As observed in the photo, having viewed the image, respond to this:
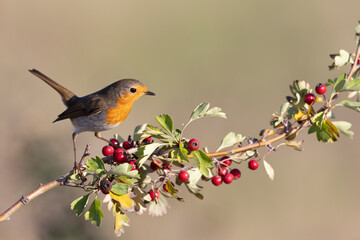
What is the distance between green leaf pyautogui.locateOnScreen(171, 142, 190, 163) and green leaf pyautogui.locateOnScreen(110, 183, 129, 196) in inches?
10.5

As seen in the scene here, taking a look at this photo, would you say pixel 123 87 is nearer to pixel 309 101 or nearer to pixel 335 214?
pixel 309 101

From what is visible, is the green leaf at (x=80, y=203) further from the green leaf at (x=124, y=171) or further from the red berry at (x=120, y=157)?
the red berry at (x=120, y=157)

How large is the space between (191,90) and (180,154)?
927 cm

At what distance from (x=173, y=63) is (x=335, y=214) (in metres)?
5.57

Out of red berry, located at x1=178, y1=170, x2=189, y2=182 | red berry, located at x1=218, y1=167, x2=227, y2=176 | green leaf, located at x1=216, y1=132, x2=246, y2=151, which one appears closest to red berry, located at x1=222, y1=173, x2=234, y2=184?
red berry, located at x1=218, y1=167, x2=227, y2=176

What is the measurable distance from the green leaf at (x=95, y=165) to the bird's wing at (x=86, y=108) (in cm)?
213

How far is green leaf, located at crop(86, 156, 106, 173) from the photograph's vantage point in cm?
214

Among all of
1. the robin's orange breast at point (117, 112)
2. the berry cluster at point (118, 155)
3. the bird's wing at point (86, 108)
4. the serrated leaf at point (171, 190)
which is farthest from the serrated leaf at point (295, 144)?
the bird's wing at point (86, 108)

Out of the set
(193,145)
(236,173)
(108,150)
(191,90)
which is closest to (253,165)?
(236,173)

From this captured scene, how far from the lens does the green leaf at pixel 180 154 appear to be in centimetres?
217

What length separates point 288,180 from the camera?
8984 millimetres

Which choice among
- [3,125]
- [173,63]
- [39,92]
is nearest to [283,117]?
[3,125]

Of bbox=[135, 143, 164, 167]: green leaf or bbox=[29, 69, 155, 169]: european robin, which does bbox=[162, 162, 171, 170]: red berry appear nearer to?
bbox=[135, 143, 164, 167]: green leaf

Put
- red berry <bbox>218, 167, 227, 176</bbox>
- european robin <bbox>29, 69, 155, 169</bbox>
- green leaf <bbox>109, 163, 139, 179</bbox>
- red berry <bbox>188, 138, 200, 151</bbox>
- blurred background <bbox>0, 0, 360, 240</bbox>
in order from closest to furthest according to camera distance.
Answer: green leaf <bbox>109, 163, 139, 179</bbox> → red berry <bbox>188, 138, 200, 151</bbox> → red berry <bbox>218, 167, 227, 176</bbox> → european robin <bbox>29, 69, 155, 169</bbox> → blurred background <bbox>0, 0, 360, 240</bbox>
